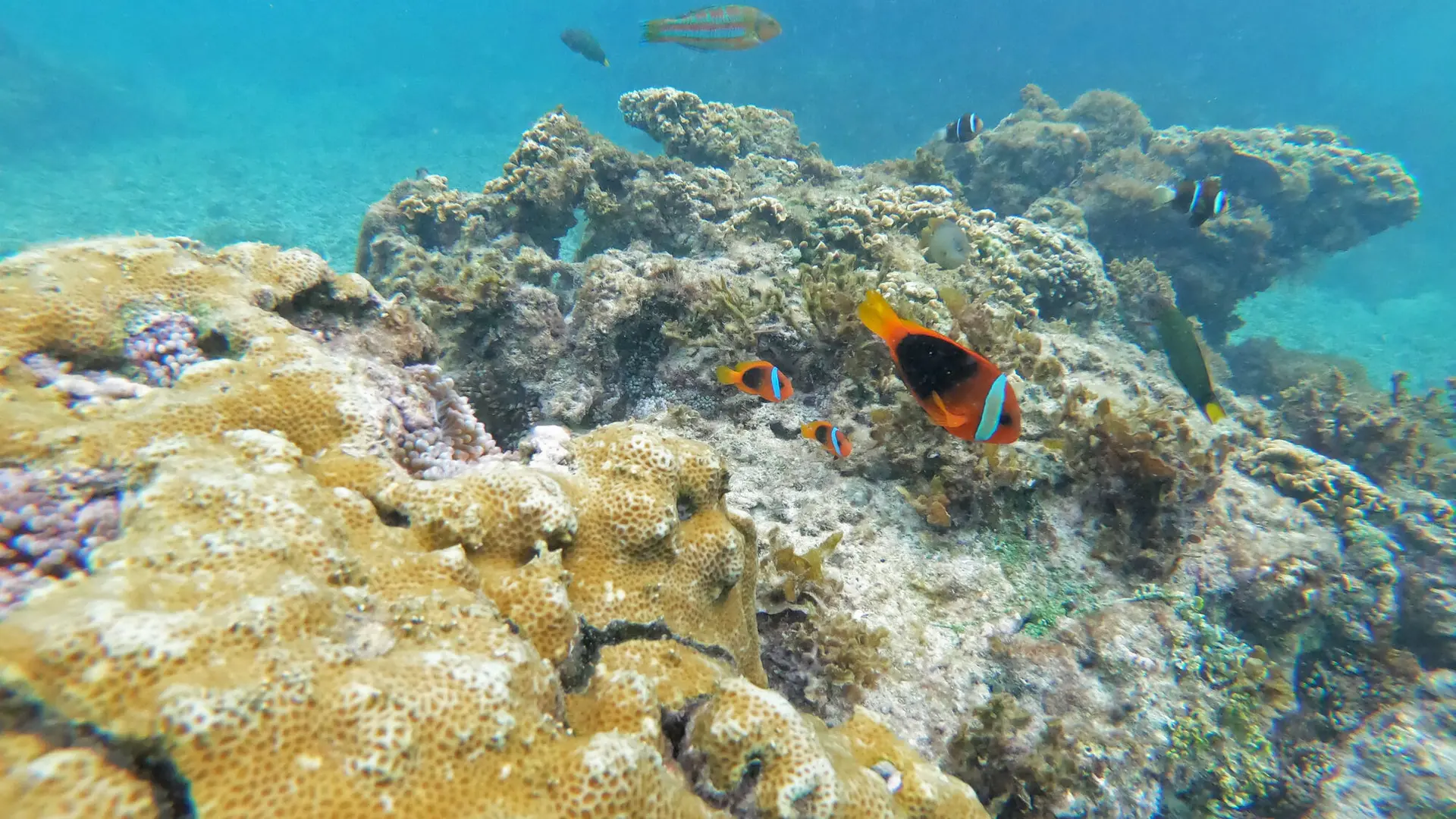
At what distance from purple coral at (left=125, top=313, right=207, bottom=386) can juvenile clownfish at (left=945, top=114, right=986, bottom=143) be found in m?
9.78

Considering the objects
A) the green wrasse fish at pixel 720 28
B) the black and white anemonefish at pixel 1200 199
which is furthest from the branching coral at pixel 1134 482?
the green wrasse fish at pixel 720 28

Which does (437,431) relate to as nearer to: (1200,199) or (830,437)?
(830,437)

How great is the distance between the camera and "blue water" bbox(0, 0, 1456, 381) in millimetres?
23531

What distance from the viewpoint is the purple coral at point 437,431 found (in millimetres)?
2809

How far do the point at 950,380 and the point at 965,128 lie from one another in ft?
28.5

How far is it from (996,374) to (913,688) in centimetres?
195

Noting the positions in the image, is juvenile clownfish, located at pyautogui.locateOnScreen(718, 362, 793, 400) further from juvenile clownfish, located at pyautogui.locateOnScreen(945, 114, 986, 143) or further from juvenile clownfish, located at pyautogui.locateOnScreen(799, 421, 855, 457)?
juvenile clownfish, located at pyautogui.locateOnScreen(945, 114, 986, 143)

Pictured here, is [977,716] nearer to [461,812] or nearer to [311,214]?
[461,812]

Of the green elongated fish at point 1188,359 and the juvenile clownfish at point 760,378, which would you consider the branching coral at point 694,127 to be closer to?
the green elongated fish at point 1188,359

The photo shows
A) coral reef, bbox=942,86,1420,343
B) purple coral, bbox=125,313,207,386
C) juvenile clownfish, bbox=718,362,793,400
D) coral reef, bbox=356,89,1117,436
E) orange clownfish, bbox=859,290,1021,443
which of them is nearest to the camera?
orange clownfish, bbox=859,290,1021,443

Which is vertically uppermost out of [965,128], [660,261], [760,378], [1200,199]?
[965,128]

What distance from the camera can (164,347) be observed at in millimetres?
2699

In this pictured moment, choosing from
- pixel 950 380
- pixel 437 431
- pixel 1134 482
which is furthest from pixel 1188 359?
pixel 437 431

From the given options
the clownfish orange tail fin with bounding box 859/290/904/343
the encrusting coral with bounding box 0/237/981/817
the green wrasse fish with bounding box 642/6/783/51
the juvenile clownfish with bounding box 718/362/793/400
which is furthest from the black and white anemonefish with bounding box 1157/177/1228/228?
the encrusting coral with bounding box 0/237/981/817
